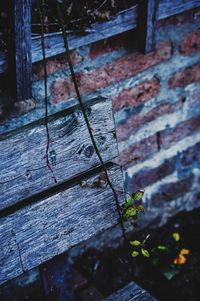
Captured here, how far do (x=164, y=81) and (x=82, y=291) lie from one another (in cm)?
106

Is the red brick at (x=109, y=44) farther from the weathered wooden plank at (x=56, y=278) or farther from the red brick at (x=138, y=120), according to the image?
the weathered wooden plank at (x=56, y=278)

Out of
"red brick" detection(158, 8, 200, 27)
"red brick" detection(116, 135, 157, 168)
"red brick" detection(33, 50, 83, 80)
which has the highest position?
"red brick" detection(158, 8, 200, 27)

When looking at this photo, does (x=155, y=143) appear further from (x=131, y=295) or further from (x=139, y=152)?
(x=131, y=295)

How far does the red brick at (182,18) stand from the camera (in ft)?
5.65

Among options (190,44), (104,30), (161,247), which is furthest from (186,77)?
(161,247)

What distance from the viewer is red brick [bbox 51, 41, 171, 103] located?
1613 millimetres

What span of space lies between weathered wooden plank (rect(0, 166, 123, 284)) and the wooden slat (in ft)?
1.61

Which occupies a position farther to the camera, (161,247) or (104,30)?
(161,247)

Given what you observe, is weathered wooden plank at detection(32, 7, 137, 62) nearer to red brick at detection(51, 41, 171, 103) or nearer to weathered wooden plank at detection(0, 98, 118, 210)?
red brick at detection(51, 41, 171, 103)

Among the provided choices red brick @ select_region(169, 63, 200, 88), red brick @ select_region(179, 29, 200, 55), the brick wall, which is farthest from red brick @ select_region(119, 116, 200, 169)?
red brick @ select_region(179, 29, 200, 55)

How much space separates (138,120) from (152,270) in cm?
77

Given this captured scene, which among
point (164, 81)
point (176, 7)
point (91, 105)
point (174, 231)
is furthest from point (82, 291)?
point (176, 7)

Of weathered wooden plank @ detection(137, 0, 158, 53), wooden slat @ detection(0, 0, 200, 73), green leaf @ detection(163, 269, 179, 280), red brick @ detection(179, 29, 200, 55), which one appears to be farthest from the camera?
green leaf @ detection(163, 269, 179, 280)

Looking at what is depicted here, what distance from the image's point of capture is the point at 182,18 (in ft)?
5.79
